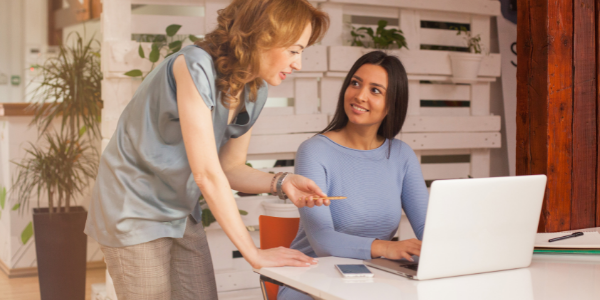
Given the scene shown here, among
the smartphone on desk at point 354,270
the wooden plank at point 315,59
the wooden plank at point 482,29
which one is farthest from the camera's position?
the wooden plank at point 482,29

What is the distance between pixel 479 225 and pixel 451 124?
217cm

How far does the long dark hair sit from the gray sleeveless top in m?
0.69

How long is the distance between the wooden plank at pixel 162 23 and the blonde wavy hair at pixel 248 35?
1.44 metres

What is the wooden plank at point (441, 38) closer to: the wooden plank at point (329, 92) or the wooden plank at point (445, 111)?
the wooden plank at point (445, 111)

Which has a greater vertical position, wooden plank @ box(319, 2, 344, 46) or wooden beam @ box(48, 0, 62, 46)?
wooden beam @ box(48, 0, 62, 46)

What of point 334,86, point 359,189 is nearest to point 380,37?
point 334,86

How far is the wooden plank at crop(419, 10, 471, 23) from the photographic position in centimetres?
325

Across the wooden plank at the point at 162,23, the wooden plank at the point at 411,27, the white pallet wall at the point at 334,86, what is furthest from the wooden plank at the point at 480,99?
the wooden plank at the point at 162,23

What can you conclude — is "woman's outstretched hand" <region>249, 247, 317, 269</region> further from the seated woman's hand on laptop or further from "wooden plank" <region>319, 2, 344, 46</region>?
"wooden plank" <region>319, 2, 344, 46</region>

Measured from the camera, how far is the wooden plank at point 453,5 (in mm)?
3102

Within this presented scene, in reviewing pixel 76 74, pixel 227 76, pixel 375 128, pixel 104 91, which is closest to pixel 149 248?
pixel 227 76

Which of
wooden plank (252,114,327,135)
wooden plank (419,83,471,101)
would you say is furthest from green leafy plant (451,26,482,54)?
wooden plank (252,114,327,135)

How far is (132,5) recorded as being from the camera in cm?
274

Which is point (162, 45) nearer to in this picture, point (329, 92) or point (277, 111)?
point (277, 111)
